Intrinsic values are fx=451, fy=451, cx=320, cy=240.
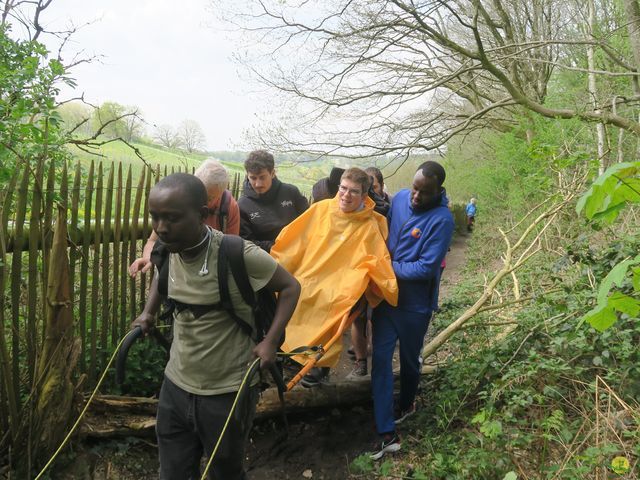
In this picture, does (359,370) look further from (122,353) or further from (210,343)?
(122,353)

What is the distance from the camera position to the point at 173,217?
Result: 78.7 inches

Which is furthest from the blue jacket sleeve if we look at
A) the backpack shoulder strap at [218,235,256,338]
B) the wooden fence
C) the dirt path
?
the wooden fence

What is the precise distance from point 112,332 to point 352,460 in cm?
217

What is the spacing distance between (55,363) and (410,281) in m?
2.47

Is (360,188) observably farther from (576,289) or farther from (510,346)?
(576,289)

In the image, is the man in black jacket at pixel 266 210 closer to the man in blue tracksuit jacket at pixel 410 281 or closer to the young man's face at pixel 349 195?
the young man's face at pixel 349 195

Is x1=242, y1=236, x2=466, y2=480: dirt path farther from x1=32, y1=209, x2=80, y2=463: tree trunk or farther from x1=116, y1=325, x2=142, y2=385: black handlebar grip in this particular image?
x1=116, y1=325, x2=142, y2=385: black handlebar grip

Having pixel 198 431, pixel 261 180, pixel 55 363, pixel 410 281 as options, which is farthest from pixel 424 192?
pixel 55 363

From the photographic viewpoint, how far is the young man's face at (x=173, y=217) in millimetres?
1983

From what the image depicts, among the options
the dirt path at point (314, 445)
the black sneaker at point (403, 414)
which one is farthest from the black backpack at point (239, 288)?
the black sneaker at point (403, 414)

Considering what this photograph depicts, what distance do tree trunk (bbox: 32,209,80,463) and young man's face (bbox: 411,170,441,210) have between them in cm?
241

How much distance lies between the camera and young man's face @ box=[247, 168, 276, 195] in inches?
155

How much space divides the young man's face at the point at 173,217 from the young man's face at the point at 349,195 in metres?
1.65

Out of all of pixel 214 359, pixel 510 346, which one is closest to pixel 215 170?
pixel 214 359
